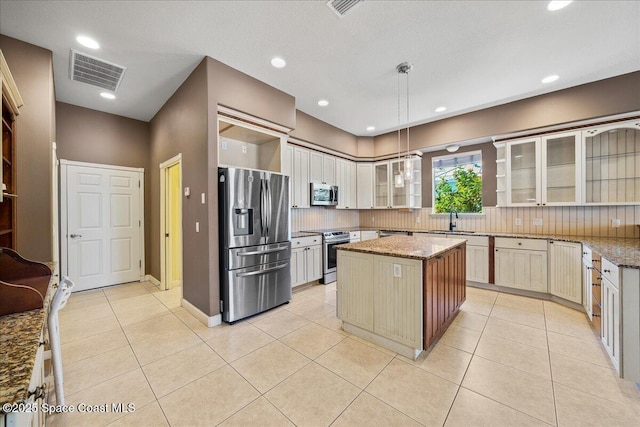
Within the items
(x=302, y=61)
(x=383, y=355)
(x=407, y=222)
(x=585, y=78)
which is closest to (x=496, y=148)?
(x=585, y=78)

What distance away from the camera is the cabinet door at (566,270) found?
10.4ft

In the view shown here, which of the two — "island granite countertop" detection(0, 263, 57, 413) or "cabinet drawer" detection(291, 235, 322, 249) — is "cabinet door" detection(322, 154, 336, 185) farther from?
"island granite countertop" detection(0, 263, 57, 413)

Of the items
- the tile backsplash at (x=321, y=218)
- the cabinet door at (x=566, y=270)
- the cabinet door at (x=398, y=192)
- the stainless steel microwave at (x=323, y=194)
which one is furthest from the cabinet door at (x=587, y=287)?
the tile backsplash at (x=321, y=218)

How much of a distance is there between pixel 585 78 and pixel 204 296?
5493 mm

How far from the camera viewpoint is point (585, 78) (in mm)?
3250

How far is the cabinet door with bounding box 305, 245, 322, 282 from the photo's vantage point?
418cm

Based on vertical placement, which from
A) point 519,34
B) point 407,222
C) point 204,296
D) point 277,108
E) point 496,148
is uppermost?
point 519,34

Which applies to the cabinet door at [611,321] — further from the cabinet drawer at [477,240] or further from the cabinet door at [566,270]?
the cabinet drawer at [477,240]

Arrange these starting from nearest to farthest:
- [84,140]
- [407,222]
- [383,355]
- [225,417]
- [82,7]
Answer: [225,417] < [82,7] < [383,355] < [84,140] < [407,222]

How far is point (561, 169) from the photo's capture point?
3.72 m

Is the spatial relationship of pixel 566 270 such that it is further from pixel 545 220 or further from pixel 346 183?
pixel 346 183

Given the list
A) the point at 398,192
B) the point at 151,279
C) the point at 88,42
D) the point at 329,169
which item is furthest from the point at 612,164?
the point at 151,279

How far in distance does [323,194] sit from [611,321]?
149 inches

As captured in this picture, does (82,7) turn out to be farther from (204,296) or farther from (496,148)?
(496,148)
